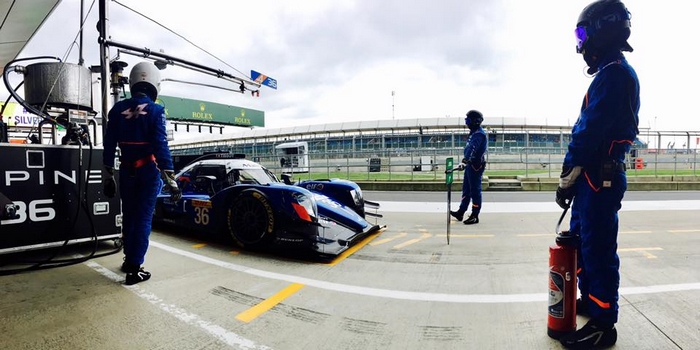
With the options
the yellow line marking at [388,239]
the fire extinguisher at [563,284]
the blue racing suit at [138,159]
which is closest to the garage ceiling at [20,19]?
the blue racing suit at [138,159]

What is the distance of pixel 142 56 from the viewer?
9.71m

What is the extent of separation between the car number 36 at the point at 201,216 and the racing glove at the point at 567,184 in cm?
383

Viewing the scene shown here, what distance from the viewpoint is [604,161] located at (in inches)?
78.5

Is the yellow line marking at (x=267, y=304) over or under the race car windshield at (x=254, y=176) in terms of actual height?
under

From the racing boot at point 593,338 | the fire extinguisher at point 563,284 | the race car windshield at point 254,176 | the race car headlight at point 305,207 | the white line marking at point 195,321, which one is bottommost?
the white line marking at point 195,321

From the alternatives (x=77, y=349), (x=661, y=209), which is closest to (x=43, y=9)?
(x=77, y=349)

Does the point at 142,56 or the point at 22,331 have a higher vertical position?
the point at 142,56

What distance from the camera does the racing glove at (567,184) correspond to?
2.12m

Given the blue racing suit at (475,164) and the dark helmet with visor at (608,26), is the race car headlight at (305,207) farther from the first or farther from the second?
the blue racing suit at (475,164)

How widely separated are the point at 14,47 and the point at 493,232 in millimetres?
13444

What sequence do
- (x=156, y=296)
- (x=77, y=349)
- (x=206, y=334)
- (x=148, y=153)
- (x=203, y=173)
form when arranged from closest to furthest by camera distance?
(x=77, y=349) < (x=206, y=334) < (x=156, y=296) < (x=148, y=153) < (x=203, y=173)

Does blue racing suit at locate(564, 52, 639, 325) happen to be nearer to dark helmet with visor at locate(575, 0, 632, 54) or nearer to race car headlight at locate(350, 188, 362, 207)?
dark helmet with visor at locate(575, 0, 632, 54)

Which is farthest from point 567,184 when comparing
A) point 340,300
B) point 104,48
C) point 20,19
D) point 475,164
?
point 20,19

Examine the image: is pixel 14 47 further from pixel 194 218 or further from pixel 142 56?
pixel 194 218
